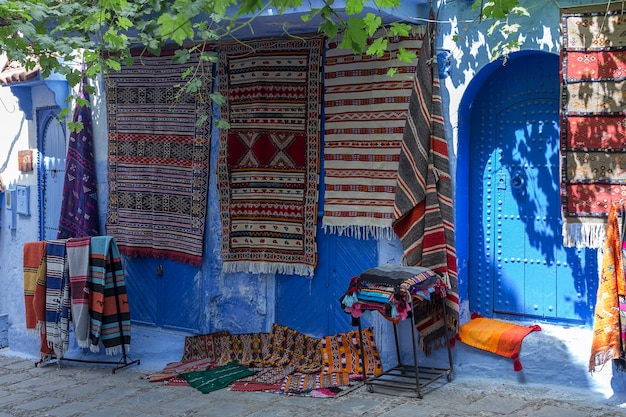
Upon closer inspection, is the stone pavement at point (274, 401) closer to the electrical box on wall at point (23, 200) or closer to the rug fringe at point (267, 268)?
the rug fringe at point (267, 268)

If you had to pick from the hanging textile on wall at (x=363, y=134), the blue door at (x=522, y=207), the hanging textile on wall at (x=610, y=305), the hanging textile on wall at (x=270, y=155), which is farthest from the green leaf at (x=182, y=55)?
the hanging textile on wall at (x=610, y=305)

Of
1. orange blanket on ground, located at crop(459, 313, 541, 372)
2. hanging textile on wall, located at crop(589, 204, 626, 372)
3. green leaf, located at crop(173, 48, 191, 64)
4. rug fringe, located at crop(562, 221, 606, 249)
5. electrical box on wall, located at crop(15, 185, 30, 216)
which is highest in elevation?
green leaf, located at crop(173, 48, 191, 64)

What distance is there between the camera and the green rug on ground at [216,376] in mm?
6978

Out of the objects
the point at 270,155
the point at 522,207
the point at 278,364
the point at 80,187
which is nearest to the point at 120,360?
the point at 278,364

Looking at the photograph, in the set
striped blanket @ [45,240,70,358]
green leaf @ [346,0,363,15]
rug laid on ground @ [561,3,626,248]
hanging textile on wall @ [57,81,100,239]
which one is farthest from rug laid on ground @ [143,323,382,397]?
green leaf @ [346,0,363,15]

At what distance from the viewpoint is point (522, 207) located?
6.68m

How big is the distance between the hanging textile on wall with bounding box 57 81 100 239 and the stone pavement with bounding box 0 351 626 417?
5.94ft

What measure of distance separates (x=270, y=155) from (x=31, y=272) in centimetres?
255

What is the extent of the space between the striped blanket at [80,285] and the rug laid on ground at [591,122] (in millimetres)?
4233

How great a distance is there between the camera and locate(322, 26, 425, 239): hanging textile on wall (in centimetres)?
689

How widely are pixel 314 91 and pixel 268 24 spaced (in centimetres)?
74

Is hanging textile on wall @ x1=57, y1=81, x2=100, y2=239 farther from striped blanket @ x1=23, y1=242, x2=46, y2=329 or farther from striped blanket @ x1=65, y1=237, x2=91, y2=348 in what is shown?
striped blanket @ x1=65, y1=237, x2=91, y2=348

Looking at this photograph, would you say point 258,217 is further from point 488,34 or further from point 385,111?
point 488,34

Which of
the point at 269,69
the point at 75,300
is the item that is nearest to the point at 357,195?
the point at 269,69
